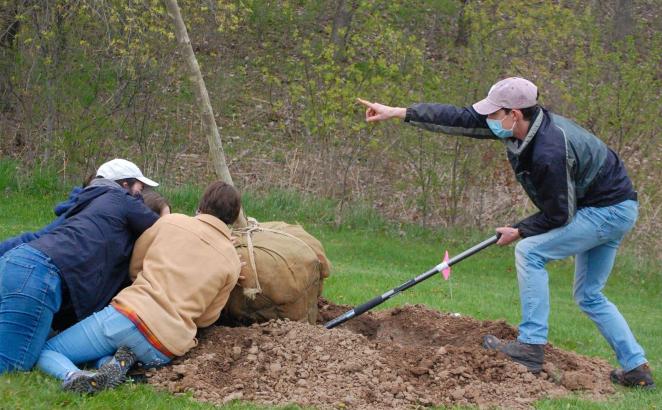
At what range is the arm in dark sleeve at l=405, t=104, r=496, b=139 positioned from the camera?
6.55 meters

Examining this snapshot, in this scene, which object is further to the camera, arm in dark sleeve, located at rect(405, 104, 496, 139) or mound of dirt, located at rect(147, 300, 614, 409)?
arm in dark sleeve, located at rect(405, 104, 496, 139)

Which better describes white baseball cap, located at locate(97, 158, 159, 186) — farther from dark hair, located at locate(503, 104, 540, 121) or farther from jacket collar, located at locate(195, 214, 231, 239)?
dark hair, located at locate(503, 104, 540, 121)

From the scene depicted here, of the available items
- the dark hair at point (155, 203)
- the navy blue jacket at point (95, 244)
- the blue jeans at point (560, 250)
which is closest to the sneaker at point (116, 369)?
the navy blue jacket at point (95, 244)

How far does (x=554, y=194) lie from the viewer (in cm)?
611

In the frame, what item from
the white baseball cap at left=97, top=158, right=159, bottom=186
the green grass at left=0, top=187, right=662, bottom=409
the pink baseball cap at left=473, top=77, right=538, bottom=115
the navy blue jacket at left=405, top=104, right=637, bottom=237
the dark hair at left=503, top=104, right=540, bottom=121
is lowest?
the green grass at left=0, top=187, right=662, bottom=409

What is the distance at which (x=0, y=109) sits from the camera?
1623 centimetres

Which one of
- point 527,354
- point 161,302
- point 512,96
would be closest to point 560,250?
point 527,354

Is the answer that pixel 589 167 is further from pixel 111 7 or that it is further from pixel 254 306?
pixel 111 7

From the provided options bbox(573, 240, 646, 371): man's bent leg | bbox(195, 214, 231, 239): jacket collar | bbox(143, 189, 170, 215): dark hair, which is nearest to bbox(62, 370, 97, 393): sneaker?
bbox(195, 214, 231, 239): jacket collar

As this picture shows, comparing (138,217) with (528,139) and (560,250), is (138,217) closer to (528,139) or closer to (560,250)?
(528,139)

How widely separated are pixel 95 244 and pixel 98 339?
59 cm

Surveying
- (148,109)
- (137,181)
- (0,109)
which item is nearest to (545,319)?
(137,181)

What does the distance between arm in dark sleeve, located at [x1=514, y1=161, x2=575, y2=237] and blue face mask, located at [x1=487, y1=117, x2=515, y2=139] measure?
0.37 meters

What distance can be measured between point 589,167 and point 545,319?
42.9 inches
